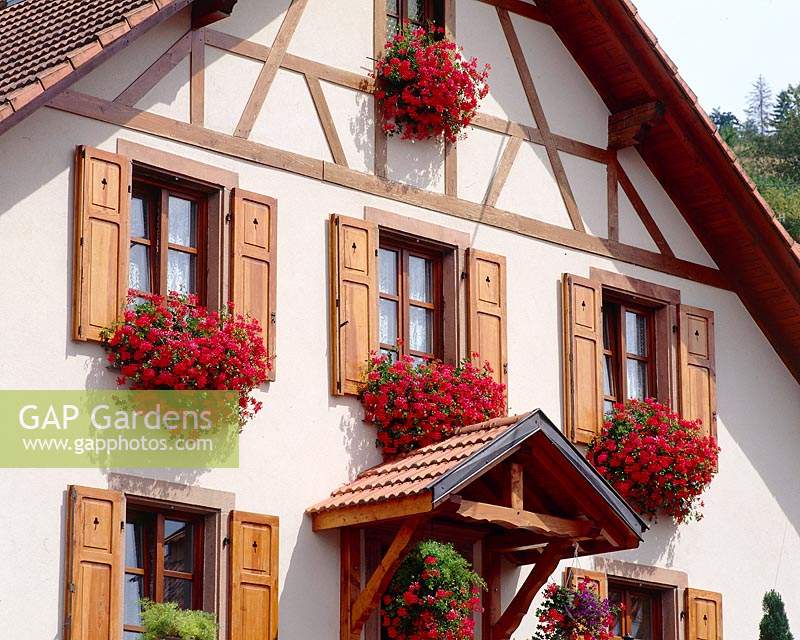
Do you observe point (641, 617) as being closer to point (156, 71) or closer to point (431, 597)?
point (431, 597)

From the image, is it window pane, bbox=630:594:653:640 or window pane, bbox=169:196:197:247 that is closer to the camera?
window pane, bbox=169:196:197:247

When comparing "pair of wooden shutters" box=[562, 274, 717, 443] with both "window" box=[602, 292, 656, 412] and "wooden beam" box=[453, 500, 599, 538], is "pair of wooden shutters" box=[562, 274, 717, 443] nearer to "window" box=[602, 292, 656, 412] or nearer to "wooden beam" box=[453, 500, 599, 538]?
"window" box=[602, 292, 656, 412]

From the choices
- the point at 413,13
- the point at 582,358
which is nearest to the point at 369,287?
the point at 582,358

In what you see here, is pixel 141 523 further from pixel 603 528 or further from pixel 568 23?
pixel 568 23

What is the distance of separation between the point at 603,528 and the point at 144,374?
11.5 feet

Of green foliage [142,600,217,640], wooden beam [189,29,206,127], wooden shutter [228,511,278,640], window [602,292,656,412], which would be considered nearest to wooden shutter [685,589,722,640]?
window [602,292,656,412]

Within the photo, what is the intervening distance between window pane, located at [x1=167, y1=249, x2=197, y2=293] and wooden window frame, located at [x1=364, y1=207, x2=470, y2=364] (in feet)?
5.39

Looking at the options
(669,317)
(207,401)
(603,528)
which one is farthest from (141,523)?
(669,317)

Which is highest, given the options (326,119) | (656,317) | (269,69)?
(269,69)

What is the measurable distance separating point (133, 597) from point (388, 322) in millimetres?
3218

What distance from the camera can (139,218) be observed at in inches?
527

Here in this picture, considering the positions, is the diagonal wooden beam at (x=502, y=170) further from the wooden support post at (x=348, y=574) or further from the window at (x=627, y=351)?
the wooden support post at (x=348, y=574)

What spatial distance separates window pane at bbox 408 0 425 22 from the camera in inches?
612

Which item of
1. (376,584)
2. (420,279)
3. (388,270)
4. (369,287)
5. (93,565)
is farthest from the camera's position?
(420,279)
